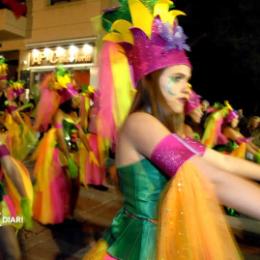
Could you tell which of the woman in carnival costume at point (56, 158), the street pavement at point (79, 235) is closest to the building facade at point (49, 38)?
the woman in carnival costume at point (56, 158)

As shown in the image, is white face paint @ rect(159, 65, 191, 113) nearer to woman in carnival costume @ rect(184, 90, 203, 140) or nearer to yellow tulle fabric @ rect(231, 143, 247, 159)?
woman in carnival costume @ rect(184, 90, 203, 140)

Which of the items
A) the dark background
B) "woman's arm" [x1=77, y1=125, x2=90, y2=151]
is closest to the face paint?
"woman's arm" [x1=77, y1=125, x2=90, y2=151]

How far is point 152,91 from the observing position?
5.14ft

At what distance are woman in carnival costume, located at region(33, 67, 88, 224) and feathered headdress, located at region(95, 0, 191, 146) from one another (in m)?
3.45

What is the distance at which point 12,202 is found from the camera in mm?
2783

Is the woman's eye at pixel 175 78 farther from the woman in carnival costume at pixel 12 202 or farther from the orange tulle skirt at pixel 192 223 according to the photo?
the woman in carnival costume at pixel 12 202

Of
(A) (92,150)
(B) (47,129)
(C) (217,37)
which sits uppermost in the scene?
(C) (217,37)

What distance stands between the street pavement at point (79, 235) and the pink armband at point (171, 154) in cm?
276

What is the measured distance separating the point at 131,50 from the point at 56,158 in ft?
12.2

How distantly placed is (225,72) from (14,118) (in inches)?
314

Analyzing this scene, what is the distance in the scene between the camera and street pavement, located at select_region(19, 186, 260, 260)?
4336 mm

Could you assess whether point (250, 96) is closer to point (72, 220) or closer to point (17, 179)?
point (72, 220)

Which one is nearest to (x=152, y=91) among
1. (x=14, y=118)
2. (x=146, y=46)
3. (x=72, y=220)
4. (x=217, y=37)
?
(x=146, y=46)

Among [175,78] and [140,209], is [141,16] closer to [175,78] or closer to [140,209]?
[175,78]
